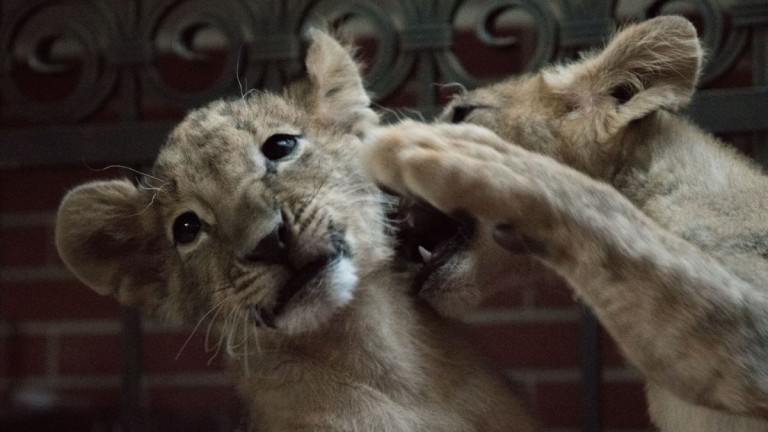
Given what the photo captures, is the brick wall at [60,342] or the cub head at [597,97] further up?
the cub head at [597,97]

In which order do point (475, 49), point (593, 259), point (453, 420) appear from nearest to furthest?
point (593, 259), point (453, 420), point (475, 49)

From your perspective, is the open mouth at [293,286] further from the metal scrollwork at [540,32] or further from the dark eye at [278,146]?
the metal scrollwork at [540,32]

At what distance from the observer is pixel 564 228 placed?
0.95 meters

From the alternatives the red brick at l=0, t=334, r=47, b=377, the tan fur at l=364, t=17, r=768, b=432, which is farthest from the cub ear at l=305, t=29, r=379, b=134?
the red brick at l=0, t=334, r=47, b=377

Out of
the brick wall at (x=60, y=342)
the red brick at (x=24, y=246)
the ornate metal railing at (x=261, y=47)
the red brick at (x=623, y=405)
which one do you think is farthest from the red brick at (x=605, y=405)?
the red brick at (x=24, y=246)

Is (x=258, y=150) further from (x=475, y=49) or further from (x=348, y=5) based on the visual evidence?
(x=475, y=49)

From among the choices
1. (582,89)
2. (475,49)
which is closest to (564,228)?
(582,89)

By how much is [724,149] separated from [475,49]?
0.87m

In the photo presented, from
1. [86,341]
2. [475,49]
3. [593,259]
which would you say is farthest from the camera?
[86,341]

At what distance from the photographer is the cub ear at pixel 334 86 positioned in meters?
1.37

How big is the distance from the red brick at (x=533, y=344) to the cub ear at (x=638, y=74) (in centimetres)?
85

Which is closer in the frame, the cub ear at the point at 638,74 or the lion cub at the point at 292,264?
the lion cub at the point at 292,264

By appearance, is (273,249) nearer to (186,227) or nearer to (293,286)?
(293,286)

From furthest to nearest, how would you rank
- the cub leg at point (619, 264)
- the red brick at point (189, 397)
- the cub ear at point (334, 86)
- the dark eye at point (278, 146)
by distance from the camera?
the red brick at point (189, 397)
the cub ear at point (334, 86)
the dark eye at point (278, 146)
the cub leg at point (619, 264)
